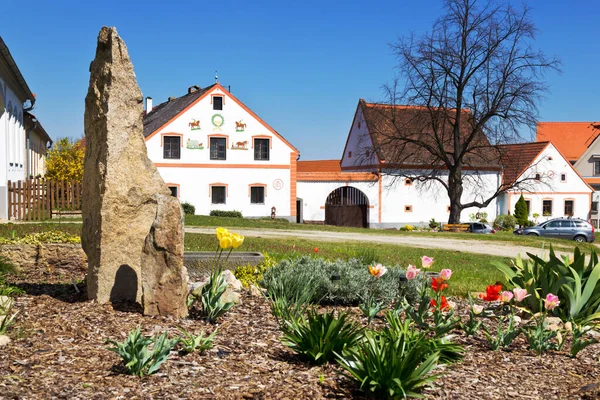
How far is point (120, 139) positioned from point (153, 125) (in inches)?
1439

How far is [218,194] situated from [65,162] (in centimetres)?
963

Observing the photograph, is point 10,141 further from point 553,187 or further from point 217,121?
point 553,187

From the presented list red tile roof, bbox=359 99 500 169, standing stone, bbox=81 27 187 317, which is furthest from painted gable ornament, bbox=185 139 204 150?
standing stone, bbox=81 27 187 317

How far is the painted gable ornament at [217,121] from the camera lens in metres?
40.6

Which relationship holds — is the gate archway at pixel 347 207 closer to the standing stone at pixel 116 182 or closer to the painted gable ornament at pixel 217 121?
the painted gable ornament at pixel 217 121

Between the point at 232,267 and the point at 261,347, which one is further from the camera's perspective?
the point at 232,267

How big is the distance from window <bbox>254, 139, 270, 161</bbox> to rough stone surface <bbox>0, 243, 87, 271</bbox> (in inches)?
1301

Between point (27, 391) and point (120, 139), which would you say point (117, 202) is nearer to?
point (120, 139)

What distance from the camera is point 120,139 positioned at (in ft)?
21.4

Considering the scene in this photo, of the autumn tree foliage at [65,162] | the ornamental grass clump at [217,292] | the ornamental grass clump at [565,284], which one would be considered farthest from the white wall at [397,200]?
the ornamental grass clump at [217,292]

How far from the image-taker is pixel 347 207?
4494cm

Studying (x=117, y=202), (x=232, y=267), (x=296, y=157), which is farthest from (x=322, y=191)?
(x=117, y=202)

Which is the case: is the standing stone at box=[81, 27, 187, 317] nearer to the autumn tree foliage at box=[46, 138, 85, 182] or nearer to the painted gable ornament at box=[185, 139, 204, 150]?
the autumn tree foliage at box=[46, 138, 85, 182]

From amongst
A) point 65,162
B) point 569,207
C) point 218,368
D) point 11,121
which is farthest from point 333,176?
point 218,368
